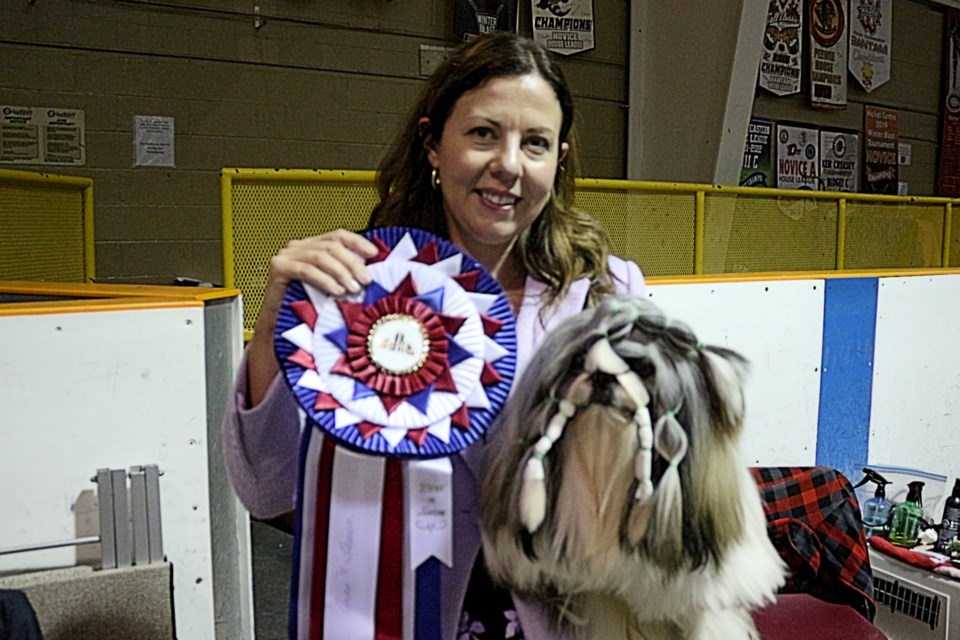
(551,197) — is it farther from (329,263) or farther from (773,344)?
(773,344)

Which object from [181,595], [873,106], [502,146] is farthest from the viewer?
[873,106]

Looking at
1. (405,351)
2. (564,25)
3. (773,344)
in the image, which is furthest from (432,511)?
(564,25)

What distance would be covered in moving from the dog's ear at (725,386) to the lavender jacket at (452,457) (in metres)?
0.20

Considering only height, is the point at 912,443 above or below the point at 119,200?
below

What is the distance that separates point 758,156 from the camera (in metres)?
6.96

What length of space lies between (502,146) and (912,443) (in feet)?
8.46

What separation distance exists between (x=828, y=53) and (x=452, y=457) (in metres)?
7.41

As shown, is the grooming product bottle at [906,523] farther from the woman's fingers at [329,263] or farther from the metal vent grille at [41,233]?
the metal vent grille at [41,233]

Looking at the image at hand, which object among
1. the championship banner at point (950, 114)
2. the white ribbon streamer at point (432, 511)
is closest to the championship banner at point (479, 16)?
the white ribbon streamer at point (432, 511)

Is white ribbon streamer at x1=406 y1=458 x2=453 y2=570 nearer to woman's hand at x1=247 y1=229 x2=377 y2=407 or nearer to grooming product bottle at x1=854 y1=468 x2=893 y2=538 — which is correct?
woman's hand at x1=247 y1=229 x2=377 y2=407

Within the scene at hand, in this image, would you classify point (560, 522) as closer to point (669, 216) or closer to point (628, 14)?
point (669, 216)

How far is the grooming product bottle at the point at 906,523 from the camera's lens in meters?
2.64

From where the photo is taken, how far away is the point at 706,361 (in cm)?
91

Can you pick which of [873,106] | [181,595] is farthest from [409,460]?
[873,106]
